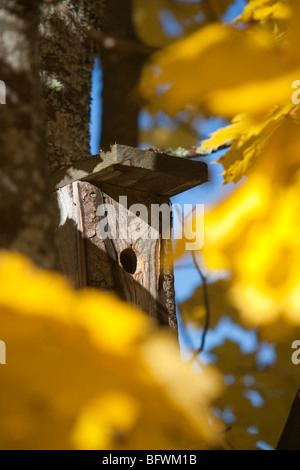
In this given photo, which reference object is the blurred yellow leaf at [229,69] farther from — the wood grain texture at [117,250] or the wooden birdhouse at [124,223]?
the wood grain texture at [117,250]

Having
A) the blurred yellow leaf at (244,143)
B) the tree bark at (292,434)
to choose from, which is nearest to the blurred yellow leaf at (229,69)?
the blurred yellow leaf at (244,143)

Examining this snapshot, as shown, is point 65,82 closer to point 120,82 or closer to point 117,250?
point 117,250

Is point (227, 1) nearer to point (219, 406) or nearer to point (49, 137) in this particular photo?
point (49, 137)

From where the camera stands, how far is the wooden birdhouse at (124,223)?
177 cm

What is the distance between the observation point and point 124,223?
1855 mm

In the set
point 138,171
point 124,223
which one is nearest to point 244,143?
point 138,171

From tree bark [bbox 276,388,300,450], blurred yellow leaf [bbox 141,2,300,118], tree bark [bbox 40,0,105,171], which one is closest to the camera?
blurred yellow leaf [bbox 141,2,300,118]

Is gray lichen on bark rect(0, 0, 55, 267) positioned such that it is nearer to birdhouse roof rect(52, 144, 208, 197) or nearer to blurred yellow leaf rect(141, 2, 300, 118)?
blurred yellow leaf rect(141, 2, 300, 118)

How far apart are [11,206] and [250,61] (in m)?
0.57

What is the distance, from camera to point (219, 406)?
8.56 feet

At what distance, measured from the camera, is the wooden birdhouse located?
1773 millimetres

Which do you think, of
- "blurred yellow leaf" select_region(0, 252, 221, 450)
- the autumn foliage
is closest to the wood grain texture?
the autumn foliage

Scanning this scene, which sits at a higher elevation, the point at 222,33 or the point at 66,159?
the point at 66,159
